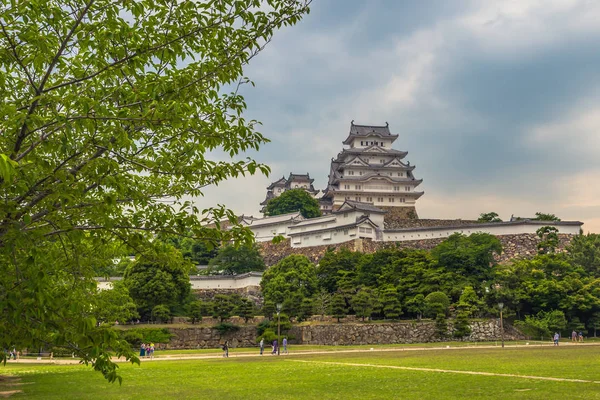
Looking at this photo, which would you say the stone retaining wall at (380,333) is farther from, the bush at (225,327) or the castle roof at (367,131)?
the castle roof at (367,131)

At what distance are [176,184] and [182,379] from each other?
10.7 metres

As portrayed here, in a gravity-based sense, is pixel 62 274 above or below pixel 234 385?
above

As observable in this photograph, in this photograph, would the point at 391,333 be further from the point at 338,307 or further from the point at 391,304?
the point at 338,307

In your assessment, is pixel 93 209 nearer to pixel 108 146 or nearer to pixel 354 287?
pixel 108 146

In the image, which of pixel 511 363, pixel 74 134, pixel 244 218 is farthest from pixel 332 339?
pixel 74 134

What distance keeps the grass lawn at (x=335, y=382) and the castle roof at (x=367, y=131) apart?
56.2m

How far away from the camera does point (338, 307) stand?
132 feet

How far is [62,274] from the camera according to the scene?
982cm

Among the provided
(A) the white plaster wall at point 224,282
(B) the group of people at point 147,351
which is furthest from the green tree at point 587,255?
(B) the group of people at point 147,351

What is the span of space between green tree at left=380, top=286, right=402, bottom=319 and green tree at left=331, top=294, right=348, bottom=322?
2687 mm

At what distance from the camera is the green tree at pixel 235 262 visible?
5512cm

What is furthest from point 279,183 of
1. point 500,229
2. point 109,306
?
point 109,306

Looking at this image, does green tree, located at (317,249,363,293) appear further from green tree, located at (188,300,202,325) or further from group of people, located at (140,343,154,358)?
group of people, located at (140,343,154,358)

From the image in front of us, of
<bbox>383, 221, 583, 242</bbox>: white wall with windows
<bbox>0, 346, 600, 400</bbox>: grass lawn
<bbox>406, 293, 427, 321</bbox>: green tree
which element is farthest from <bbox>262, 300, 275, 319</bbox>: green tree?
<bbox>0, 346, 600, 400</bbox>: grass lawn
